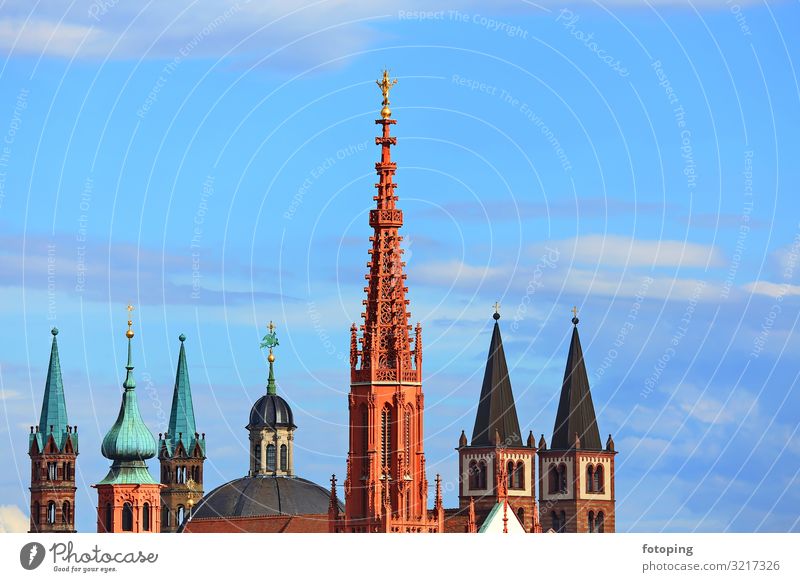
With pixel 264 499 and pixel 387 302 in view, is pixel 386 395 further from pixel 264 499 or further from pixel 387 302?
pixel 264 499

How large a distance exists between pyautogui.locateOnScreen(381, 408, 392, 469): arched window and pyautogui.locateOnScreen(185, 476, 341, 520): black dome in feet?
173

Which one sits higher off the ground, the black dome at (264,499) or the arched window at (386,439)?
the black dome at (264,499)

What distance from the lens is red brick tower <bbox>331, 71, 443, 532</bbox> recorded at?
137125 mm

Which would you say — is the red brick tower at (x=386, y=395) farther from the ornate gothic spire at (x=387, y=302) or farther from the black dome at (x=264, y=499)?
the black dome at (x=264, y=499)

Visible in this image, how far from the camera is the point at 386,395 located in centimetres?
13775

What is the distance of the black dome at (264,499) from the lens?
629 ft

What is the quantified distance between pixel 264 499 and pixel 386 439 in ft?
187

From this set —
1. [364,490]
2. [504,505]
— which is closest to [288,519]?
[504,505]

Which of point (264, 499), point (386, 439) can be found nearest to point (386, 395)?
point (386, 439)

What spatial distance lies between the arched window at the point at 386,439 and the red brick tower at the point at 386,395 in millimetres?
47

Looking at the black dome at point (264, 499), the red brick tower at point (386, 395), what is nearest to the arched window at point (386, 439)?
the red brick tower at point (386, 395)

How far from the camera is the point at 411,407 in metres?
138
